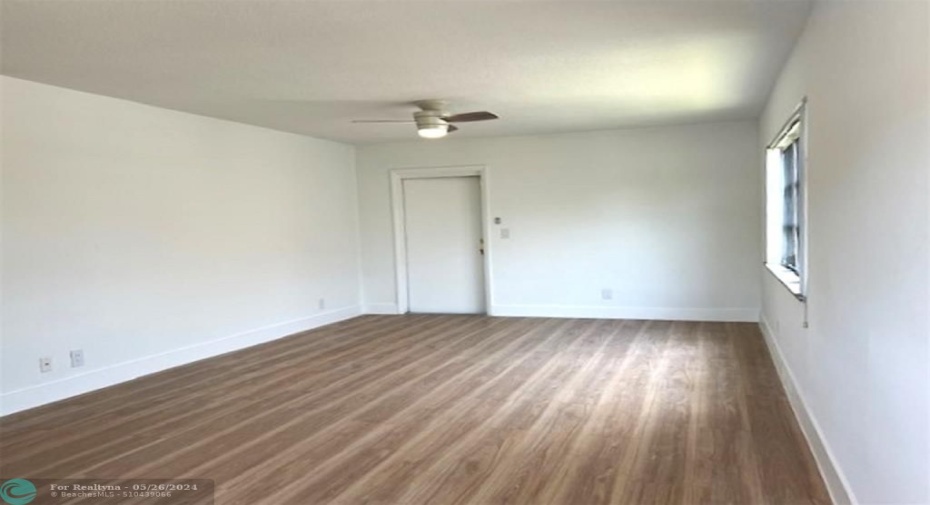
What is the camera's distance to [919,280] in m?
1.57

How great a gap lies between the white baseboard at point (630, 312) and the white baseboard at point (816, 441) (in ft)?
7.29

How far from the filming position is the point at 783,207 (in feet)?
17.3

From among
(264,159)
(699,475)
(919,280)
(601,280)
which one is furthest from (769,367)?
(264,159)

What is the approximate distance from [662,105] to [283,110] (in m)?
3.34

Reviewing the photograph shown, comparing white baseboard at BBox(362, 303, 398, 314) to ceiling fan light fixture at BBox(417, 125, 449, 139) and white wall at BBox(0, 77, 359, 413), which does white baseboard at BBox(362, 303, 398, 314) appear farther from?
ceiling fan light fixture at BBox(417, 125, 449, 139)

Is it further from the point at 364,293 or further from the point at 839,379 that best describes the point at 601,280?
the point at 839,379

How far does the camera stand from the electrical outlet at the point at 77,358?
4547 mm

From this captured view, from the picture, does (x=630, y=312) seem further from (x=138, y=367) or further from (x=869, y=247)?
(x=869, y=247)

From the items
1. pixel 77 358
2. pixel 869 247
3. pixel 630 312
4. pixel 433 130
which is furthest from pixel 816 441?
pixel 77 358

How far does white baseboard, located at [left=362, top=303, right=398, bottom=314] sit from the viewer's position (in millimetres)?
8250

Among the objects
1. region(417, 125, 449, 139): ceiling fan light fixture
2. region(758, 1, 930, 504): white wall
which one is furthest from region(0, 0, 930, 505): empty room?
region(417, 125, 449, 139): ceiling fan light fixture

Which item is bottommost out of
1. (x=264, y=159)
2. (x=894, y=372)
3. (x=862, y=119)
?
(x=894, y=372)

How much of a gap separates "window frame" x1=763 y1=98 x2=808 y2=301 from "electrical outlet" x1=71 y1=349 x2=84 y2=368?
4.83 meters

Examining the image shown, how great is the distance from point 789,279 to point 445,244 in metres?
4.54
